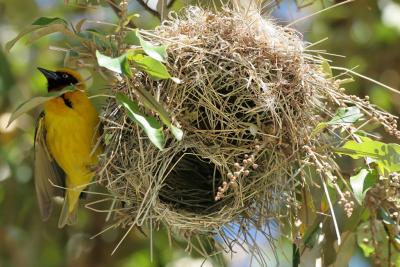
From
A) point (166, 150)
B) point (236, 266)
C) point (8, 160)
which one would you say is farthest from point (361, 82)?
point (166, 150)

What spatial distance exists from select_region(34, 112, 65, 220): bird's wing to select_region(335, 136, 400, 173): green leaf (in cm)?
115

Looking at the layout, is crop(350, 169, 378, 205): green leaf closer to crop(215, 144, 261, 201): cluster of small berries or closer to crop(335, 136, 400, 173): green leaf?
crop(335, 136, 400, 173): green leaf

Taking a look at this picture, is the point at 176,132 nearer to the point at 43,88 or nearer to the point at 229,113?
the point at 229,113

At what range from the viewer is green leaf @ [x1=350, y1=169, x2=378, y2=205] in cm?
232

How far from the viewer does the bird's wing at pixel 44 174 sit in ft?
10.0

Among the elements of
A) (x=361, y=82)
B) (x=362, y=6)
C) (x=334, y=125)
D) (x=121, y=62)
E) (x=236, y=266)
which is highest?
(x=121, y=62)

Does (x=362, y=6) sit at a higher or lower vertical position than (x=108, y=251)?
higher

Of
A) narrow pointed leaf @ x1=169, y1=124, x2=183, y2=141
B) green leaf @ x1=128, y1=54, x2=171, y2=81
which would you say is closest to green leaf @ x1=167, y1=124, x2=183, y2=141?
narrow pointed leaf @ x1=169, y1=124, x2=183, y2=141

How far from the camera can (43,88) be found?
4.31 metres

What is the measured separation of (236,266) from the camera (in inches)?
152

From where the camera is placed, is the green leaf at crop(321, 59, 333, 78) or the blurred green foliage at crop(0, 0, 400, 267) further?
the blurred green foliage at crop(0, 0, 400, 267)

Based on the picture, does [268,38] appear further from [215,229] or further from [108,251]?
[108,251]

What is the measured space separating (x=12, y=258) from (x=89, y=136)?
1.20 m

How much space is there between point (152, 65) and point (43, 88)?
228 centimetres
